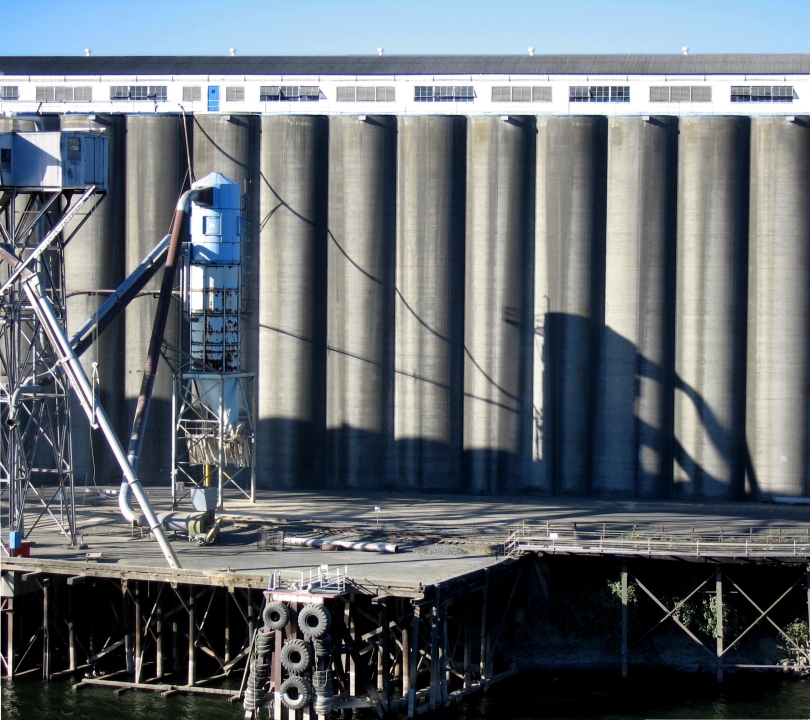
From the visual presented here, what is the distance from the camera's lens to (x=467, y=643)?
4409 centimetres

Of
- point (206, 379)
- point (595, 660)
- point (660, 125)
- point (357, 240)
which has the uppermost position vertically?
point (660, 125)

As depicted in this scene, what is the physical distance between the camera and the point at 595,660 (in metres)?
47.0

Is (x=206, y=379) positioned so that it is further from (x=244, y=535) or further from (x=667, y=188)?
(x=667, y=188)

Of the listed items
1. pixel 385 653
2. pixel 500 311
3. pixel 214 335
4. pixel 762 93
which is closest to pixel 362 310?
pixel 500 311

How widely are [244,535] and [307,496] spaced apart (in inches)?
376

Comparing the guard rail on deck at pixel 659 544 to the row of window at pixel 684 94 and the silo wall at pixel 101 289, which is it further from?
the row of window at pixel 684 94

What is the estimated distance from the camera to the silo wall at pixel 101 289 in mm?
62250

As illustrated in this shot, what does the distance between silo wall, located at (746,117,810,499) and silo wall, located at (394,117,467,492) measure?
1355cm

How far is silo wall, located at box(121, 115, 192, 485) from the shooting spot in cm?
6197

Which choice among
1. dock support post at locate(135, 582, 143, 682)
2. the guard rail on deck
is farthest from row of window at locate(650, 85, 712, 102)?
dock support post at locate(135, 582, 143, 682)

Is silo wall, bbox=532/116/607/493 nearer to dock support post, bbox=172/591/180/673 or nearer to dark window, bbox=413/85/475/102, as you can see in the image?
dark window, bbox=413/85/475/102

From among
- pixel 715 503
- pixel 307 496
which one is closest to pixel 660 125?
pixel 715 503

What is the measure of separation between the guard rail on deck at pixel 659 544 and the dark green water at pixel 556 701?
4.34 metres

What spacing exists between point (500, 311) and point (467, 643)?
67.5 feet
